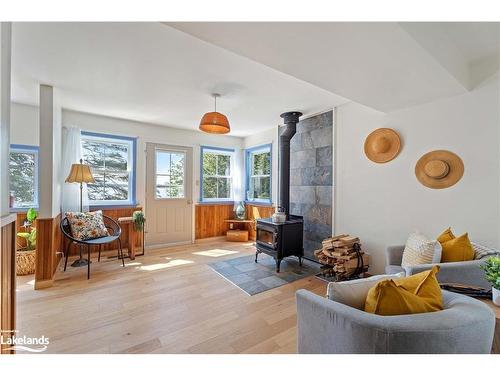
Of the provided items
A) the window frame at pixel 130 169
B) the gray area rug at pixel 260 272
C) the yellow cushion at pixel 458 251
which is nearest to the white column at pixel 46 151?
the window frame at pixel 130 169

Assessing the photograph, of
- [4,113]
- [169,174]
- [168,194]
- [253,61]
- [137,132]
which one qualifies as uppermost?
[253,61]

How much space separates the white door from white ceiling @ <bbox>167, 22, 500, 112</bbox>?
10.9 feet

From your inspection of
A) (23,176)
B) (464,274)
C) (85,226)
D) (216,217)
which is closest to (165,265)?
(85,226)

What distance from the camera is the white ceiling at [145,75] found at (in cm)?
174

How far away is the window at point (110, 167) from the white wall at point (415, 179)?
3544 millimetres

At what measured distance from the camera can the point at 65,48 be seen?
189cm

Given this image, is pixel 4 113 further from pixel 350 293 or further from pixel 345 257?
pixel 345 257

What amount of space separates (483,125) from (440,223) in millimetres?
978

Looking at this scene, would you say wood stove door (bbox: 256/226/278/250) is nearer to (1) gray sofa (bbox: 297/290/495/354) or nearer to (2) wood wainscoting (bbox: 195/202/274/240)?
(2) wood wainscoting (bbox: 195/202/274/240)

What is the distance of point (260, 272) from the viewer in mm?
3109

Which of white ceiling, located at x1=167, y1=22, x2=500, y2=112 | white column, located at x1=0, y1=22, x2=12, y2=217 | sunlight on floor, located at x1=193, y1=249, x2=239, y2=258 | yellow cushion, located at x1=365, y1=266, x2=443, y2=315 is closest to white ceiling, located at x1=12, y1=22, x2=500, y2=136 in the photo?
white ceiling, located at x1=167, y1=22, x2=500, y2=112

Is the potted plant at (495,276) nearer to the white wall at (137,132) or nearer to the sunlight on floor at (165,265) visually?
the sunlight on floor at (165,265)

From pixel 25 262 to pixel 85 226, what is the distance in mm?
800
